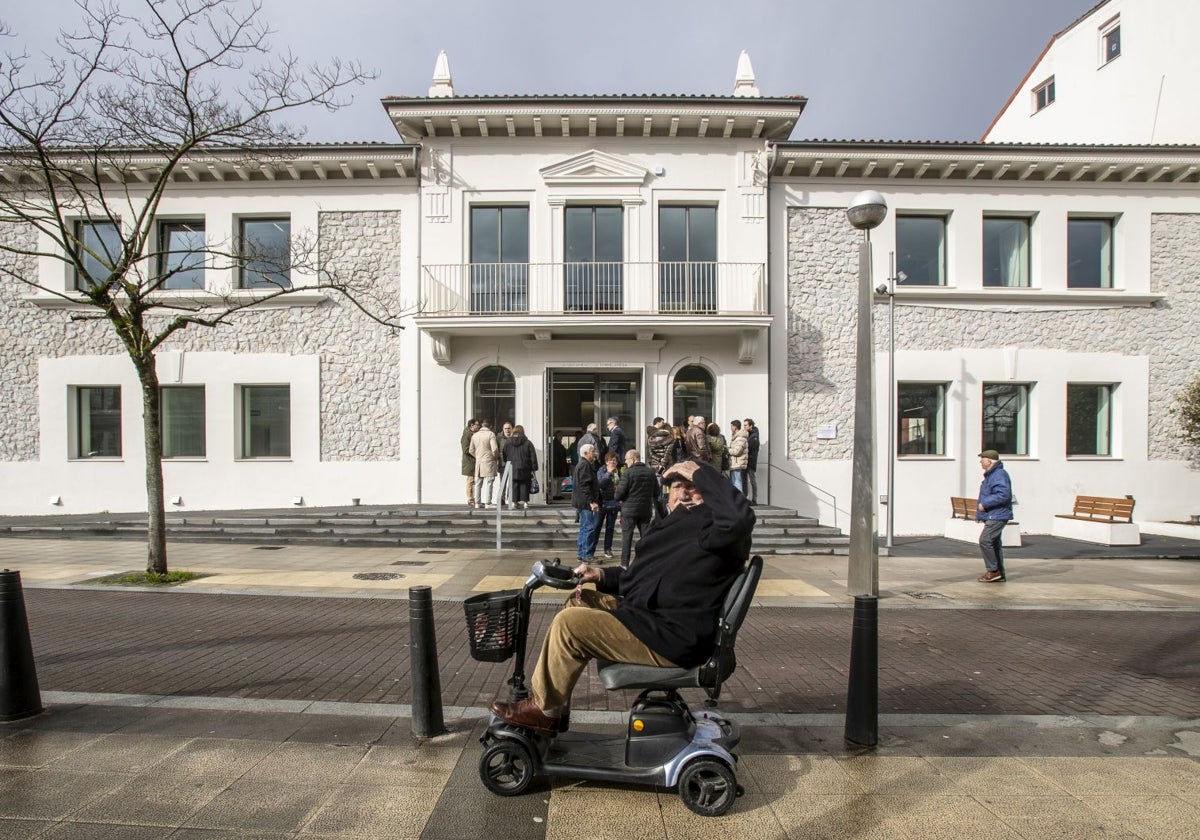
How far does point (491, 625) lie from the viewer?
10.3 feet

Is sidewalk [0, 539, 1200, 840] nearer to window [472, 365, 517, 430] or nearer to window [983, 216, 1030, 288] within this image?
window [472, 365, 517, 430]

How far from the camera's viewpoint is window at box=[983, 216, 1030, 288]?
51.2ft

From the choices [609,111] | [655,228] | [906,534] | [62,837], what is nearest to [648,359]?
[655,228]

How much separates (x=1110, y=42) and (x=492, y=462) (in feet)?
75.7

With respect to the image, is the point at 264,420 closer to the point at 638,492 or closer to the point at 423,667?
the point at 638,492

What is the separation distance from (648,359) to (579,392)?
1.82 meters

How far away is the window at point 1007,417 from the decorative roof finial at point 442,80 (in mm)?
14816

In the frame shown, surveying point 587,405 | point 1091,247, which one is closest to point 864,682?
point 587,405

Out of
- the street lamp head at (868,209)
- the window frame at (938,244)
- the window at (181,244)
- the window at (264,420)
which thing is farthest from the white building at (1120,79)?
the window at (181,244)

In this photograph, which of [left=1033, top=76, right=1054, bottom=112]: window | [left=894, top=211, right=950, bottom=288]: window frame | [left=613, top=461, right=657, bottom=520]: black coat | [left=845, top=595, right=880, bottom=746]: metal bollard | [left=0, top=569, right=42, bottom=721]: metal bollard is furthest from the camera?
[left=1033, top=76, right=1054, bottom=112]: window

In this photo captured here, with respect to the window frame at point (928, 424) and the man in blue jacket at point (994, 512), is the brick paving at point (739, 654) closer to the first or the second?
the man in blue jacket at point (994, 512)

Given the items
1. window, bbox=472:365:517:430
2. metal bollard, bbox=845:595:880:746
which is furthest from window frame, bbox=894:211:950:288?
metal bollard, bbox=845:595:880:746

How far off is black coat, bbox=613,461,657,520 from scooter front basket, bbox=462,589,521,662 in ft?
19.4

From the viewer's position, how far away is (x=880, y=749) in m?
3.80
